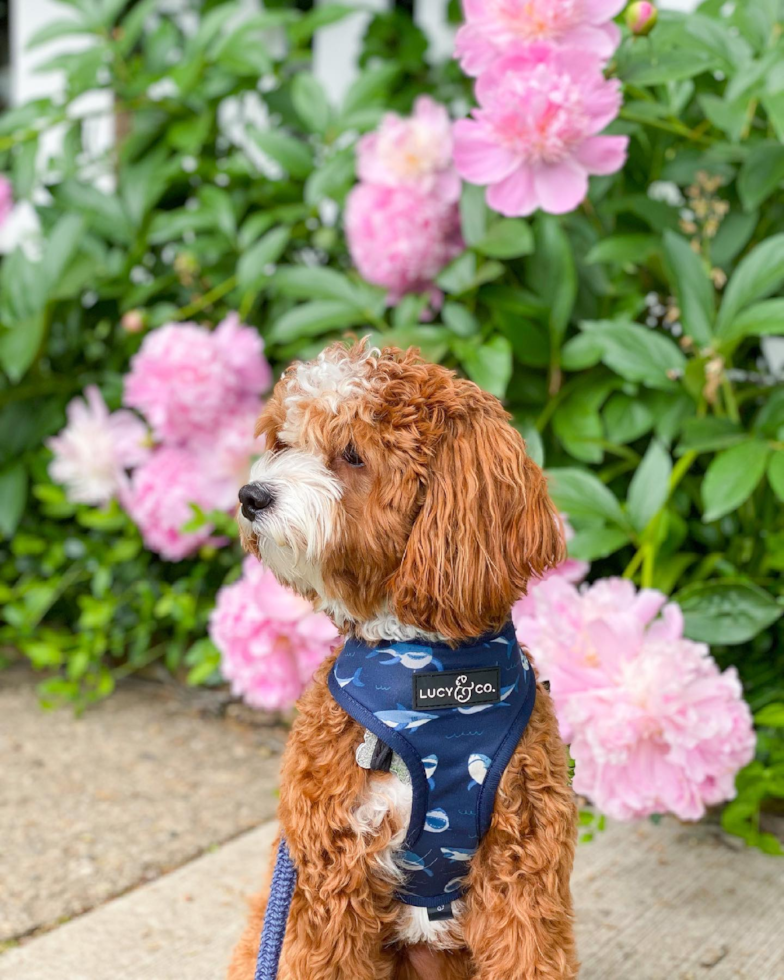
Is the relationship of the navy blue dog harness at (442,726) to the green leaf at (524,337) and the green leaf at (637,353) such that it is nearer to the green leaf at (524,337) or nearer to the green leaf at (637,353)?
the green leaf at (637,353)

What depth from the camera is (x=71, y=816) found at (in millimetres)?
2695

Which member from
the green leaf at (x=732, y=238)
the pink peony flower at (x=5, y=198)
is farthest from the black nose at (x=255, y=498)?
the pink peony flower at (x=5, y=198)

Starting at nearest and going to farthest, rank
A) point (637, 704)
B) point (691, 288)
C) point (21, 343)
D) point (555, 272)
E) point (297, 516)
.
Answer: point (297, 516), point (637, 704), point (691, 288), point (555, 272), point (21, 343)

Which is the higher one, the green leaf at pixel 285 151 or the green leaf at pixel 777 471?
the green leaf at pixel 285 151

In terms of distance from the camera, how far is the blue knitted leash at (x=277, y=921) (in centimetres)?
159

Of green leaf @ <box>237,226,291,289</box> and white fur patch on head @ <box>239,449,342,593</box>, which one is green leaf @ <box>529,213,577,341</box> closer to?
green leaf @ <box>237,226,291,289</box>

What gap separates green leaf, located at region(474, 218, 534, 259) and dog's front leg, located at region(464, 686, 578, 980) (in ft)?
4.23

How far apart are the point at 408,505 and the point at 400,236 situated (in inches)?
56.3

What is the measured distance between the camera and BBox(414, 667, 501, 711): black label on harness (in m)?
1.52

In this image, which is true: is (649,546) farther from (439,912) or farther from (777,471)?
(439,912)

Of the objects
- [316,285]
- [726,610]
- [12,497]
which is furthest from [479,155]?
[12,497]

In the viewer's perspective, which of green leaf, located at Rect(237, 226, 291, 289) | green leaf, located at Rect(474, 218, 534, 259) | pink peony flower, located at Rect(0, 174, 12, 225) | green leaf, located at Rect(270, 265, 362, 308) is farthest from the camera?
pink peony flower, located at Rect(0, 174, 12, 225)

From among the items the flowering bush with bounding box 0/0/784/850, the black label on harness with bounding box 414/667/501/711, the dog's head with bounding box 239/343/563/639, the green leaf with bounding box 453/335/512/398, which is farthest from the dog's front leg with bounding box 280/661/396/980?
the green leaf with bounding box 453/335/512/398

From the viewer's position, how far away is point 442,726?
5.02 ft
